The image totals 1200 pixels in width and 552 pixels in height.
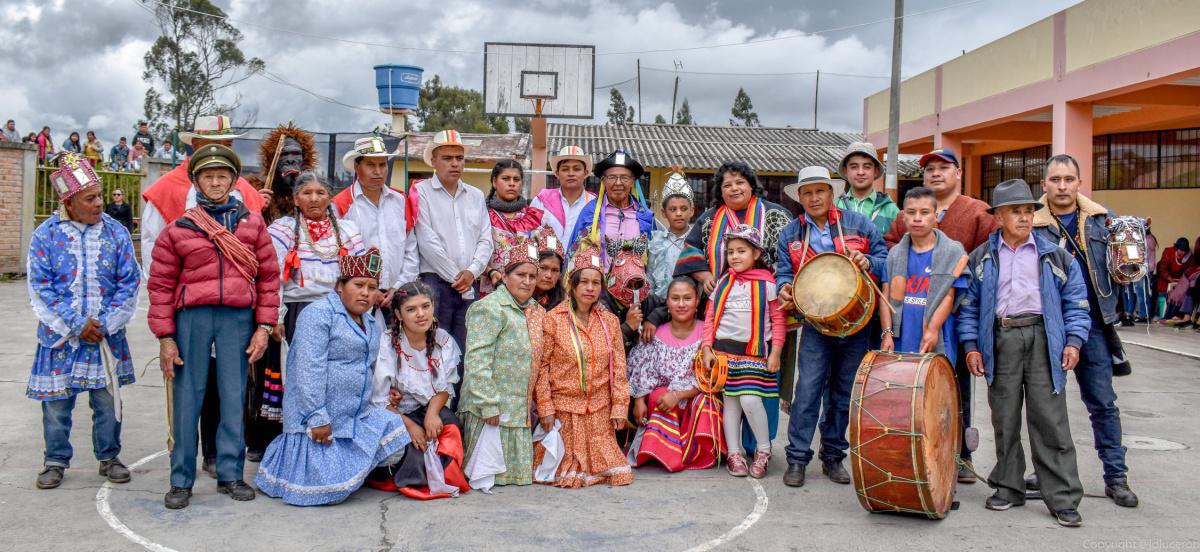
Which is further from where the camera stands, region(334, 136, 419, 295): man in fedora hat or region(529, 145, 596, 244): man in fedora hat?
region(529, 145, 596, 244): man in fedora hat

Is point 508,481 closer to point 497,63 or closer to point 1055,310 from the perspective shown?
point 1055,310

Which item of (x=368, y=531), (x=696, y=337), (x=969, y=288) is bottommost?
(x=368, y=531)

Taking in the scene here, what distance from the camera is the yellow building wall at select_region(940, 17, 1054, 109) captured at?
13.5 m

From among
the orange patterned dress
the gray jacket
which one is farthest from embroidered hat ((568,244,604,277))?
the gray jacket

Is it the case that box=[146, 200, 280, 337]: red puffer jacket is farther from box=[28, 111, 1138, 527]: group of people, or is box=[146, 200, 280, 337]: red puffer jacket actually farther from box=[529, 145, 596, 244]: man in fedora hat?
box=[529, 145, 596, 244]: man in fedora hat

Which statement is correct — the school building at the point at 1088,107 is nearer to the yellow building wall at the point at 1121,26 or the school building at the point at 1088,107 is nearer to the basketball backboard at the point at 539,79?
the yellow building wall at the point at 1121,26

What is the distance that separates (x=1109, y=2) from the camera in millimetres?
11938

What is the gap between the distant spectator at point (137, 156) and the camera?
2198 centimetres

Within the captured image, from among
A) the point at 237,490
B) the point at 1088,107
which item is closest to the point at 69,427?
the point at 237,490

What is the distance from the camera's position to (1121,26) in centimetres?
1173

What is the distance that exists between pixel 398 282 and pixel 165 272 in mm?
1523

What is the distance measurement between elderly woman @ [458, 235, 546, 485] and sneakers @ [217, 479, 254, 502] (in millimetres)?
1182

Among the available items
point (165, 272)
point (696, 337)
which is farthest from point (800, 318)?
point (165, 272)

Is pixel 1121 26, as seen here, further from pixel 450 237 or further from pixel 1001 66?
pixel 450 237
